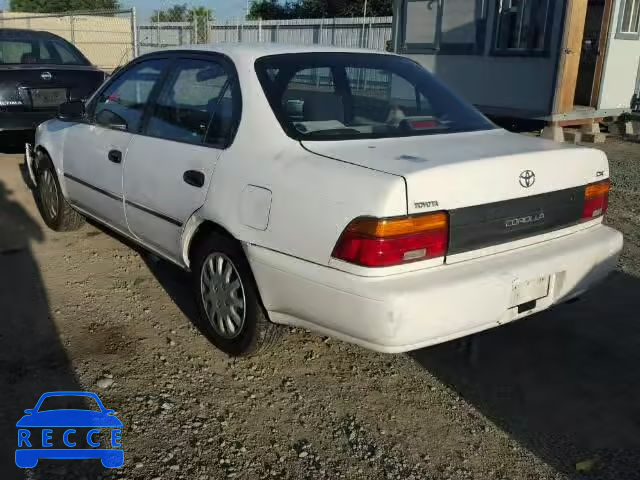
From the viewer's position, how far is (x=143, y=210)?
12.9 ft

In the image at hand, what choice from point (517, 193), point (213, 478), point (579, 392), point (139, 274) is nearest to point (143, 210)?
point (139, 274)

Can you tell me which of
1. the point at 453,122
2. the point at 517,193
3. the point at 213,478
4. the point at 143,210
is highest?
the point at 453,122

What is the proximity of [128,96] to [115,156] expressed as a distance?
0.50m

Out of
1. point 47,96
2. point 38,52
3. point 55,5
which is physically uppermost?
point 55,5

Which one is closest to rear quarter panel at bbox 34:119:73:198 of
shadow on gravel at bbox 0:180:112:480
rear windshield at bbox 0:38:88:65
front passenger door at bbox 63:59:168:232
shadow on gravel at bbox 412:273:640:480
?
front passenger door at bbox 63:59:168:232

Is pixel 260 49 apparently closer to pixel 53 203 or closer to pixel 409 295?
pixel 409 295

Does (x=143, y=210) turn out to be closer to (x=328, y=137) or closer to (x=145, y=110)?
(x=145, y=110)

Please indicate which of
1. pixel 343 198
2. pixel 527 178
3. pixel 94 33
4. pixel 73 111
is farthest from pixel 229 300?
pixel 94 33

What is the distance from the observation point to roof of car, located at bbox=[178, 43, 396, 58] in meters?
3.53

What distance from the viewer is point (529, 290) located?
296cm

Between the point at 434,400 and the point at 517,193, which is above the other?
the point at 517,193

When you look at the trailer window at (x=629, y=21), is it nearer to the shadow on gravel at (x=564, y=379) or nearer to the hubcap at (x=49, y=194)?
the shadow on gravel at (x=564, y=379)

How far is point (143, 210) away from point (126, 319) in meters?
0.69

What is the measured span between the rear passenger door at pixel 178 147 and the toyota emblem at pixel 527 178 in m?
1.43
